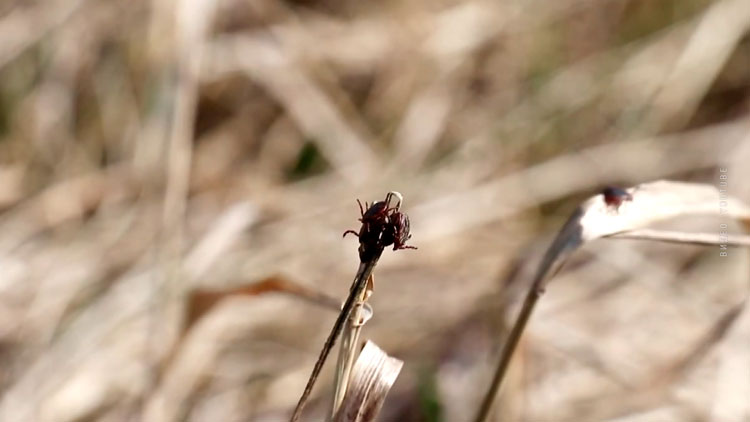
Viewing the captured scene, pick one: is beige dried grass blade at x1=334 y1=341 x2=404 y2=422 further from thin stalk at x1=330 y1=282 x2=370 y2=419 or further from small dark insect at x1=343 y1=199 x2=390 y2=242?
small dark insect at x1=343 y1=199 x2=390 y2=242

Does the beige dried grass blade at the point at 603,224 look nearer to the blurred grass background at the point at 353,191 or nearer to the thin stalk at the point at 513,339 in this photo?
the thin stalk at the point at 513,339


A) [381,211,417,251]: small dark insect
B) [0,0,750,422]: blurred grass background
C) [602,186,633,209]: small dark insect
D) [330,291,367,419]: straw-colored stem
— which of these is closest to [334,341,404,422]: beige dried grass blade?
[330,291,367,419]: straw-colored stem

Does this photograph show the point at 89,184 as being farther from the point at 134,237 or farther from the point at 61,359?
the point at 61,359

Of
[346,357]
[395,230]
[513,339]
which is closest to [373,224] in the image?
[395,230]

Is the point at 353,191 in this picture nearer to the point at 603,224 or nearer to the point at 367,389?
the point at 603,224

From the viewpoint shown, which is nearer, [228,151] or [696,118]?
[228,151]

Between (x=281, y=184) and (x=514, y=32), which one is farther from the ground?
(x=514, y=32)

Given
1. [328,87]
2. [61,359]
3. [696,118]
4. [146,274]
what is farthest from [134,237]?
[696,118]

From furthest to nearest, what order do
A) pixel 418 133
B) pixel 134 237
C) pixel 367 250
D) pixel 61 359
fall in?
pixel 418 133 < pixel 134 237 < pixel 61 359 < pixel 367 250
